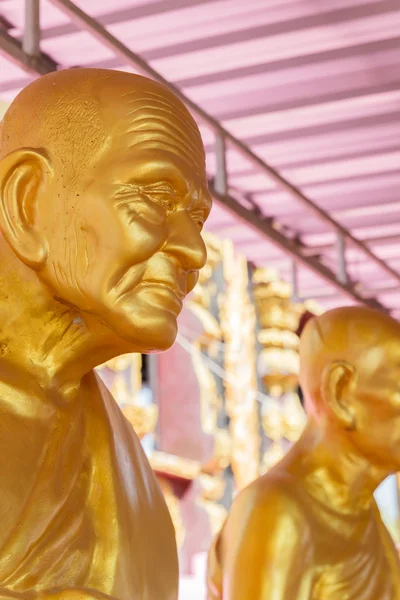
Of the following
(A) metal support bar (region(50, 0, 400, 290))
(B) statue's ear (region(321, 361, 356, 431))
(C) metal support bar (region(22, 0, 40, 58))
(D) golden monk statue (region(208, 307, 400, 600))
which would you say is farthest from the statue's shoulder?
(C) metal support bar (region(22, 0, 40, 58))

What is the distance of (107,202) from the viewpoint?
133 centimetres

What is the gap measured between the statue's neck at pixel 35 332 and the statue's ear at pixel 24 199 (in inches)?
1.9

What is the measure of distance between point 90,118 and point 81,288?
0.21m

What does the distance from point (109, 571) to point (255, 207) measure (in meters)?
5.15

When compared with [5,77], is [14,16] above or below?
above

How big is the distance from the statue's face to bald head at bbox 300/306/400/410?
1599 mm

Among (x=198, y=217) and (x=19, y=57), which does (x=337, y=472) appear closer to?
(x=19, y=57)

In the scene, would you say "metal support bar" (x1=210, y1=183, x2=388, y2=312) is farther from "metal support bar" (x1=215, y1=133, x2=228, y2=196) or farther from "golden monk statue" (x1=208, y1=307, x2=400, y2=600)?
"golden monk statue" (x1=208, y1=307, x2=400, y2=600)

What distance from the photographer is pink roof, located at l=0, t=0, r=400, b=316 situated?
419cm

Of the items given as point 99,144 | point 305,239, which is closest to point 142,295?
point 99,144

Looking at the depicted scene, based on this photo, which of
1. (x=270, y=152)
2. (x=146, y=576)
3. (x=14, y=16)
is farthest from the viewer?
(x=270, y=152)

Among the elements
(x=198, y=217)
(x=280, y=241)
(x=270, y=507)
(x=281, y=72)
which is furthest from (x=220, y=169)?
(x=198, y=217)

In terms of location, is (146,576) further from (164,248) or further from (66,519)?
(164,248)

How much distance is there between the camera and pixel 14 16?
4.25 metres
